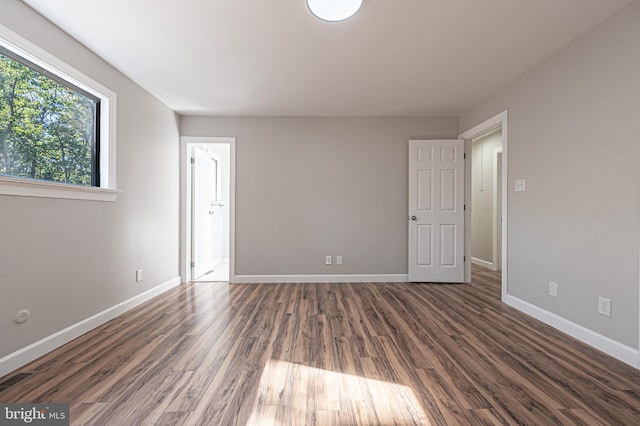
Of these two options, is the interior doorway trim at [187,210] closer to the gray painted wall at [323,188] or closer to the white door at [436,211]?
the gray painted wall at [323,188]

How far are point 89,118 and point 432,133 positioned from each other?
415 centimetres

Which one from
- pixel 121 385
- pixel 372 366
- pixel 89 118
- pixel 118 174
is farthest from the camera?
pixel 118 174

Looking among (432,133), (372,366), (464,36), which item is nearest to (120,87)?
(464,36)

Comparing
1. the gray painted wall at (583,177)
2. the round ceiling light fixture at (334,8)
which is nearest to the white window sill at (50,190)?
the round ceiling light fixture at (334,8)

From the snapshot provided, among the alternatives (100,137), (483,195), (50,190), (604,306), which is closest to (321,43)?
(100,137)

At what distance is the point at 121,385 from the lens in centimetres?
176

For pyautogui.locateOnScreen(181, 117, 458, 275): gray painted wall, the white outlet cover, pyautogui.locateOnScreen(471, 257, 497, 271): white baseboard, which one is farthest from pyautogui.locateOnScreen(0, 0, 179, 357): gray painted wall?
pyautogui.locateOnScreen(471, 257, 497, 271): white baseboard

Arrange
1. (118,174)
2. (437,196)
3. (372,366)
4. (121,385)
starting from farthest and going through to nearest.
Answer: (437,196)
(118,174)
(372,366)
(121,385)

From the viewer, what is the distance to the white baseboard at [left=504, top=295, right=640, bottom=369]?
2.05 m

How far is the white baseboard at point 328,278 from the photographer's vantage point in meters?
4.46

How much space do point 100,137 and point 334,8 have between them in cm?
237

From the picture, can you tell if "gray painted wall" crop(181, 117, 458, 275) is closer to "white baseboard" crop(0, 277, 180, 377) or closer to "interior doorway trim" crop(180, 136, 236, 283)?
"interior doorway trim" crop(180, 136, 236, 283)

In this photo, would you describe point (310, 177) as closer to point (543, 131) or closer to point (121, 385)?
point (543, 131)

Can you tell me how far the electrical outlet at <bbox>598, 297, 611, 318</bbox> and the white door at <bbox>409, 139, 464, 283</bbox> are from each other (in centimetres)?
210
